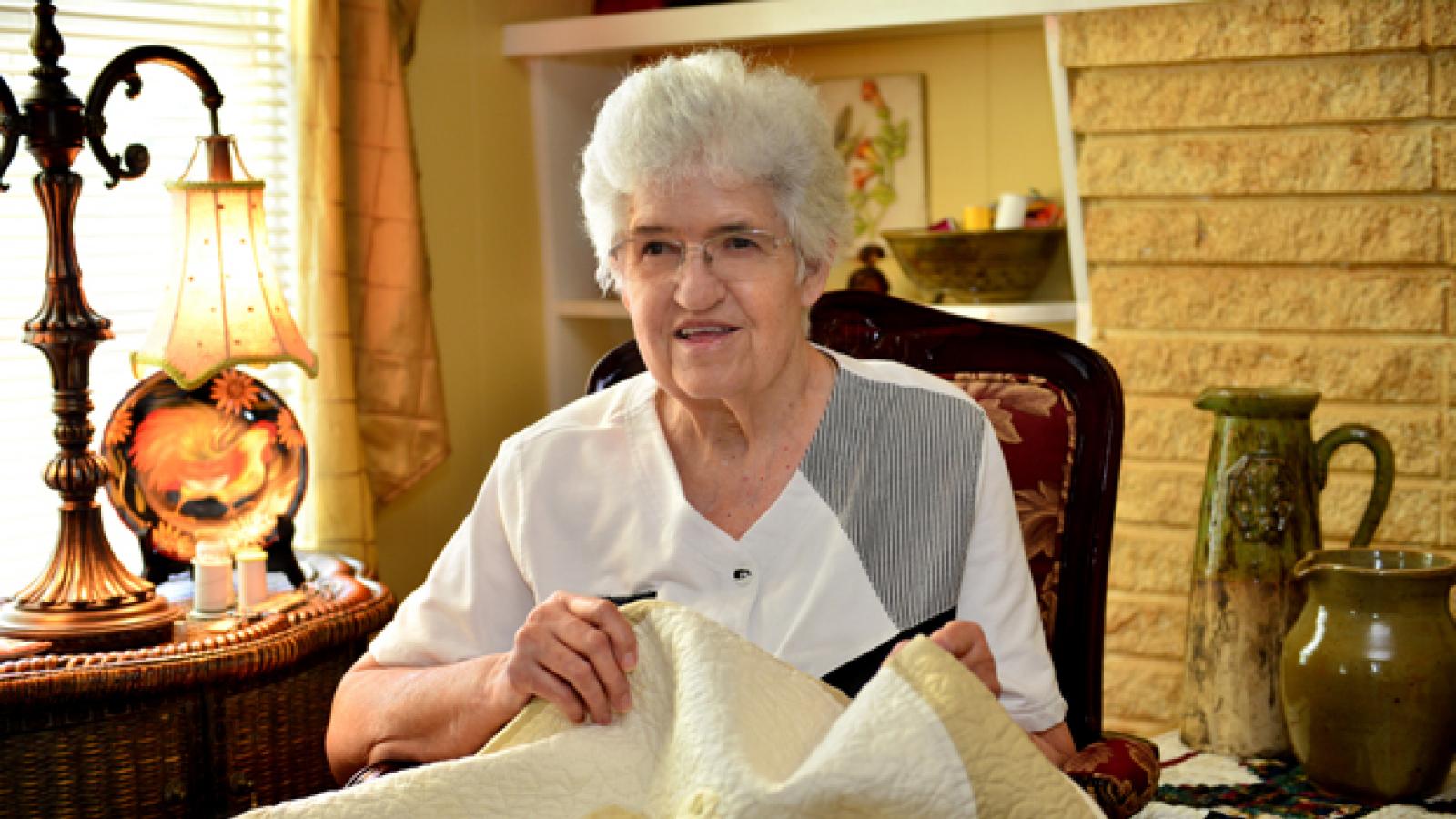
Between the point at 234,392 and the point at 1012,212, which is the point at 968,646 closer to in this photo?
the point at 234,392

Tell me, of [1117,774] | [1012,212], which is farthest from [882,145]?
[1117,774]

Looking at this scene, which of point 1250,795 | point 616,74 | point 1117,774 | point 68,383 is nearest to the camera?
point 1117,774

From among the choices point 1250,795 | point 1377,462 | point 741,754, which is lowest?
point 1250,795

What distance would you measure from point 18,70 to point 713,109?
132 centimetres

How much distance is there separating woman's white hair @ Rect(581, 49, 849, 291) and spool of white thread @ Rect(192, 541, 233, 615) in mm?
885

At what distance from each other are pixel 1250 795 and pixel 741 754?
1.00 metres

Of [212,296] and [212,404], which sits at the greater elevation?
[212,296]

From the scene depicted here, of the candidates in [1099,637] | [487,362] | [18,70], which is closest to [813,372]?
[1099,637]

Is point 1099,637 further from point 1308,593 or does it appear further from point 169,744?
point 169,744

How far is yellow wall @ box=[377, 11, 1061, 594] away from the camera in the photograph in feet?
9.93

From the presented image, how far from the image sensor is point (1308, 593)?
74.2 inches

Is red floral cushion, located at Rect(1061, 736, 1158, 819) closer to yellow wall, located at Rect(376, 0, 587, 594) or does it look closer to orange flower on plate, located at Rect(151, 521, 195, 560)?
orange flower on plate, located at Rect(151, 521, 195, 560)

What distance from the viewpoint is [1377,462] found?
2027 mm

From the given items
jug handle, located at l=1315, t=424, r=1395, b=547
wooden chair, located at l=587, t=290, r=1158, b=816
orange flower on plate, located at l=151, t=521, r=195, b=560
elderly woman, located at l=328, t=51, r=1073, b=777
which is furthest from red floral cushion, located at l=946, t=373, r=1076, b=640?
orange flower on plate, located at l=151, t=521, r=195, b=560
